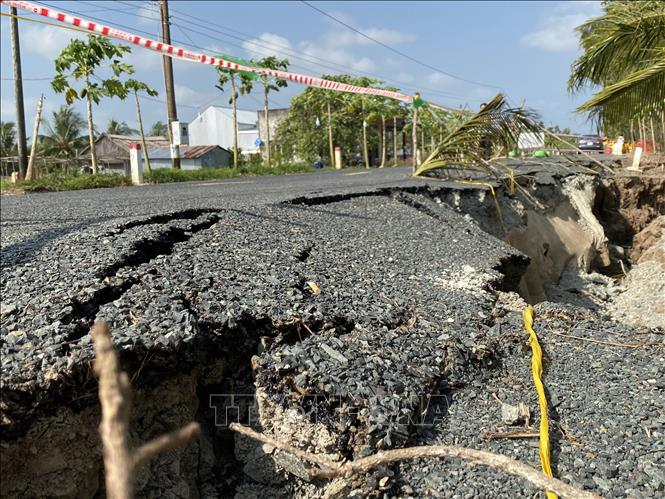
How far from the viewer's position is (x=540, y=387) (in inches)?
95.7

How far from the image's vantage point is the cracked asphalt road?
2025 millimetres

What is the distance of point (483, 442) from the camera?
2172 millimetres

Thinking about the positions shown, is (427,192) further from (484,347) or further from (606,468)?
(606,468)

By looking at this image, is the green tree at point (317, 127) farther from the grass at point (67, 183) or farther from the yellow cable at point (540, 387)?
the yellow cable at point (540, 387)

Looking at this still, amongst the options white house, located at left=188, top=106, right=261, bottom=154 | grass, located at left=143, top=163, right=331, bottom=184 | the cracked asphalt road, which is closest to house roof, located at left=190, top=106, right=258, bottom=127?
white house, located at left=188, top=106, right=261, bottom=154

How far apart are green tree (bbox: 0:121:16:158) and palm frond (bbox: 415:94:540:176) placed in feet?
111

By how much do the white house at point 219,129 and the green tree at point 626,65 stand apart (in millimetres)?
36815

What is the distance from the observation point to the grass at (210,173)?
1331 cm

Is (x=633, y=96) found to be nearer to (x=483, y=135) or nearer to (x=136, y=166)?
(x=483, y=135)

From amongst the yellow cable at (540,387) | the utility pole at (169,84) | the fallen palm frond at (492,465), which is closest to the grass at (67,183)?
the utility pole at (169,84)

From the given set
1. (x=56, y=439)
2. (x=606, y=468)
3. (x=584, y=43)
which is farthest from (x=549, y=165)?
(x=56, y=439)

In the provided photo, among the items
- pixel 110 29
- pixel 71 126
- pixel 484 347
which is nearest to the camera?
pixel 484 347

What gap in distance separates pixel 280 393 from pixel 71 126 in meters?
36.2

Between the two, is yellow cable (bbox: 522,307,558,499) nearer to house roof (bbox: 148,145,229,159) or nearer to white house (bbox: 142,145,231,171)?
white house (bbox: 142,145,231,171)
